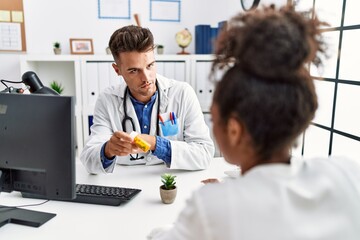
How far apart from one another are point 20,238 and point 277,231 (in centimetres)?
79

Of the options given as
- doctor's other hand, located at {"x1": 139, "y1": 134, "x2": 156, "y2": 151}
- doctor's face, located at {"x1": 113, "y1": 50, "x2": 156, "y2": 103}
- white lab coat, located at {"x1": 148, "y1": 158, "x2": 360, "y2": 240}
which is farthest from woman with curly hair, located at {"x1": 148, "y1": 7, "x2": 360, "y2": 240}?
doctor's face, located at {"x1": 113, "y1": 50, "x2": 156, "y2": 103}

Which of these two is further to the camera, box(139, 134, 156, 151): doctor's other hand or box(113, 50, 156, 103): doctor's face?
box(113, 50, 156, 103): doctor's face

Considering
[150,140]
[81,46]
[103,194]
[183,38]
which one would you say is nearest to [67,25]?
[81,46]

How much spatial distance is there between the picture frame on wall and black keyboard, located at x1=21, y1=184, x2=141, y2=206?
1783mm

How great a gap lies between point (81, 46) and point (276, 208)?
2.64 metres

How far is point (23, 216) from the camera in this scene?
3.77ft

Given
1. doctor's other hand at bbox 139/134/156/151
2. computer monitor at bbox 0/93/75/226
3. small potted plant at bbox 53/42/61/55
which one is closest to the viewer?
computer monitor at bbox 0/93/75/226

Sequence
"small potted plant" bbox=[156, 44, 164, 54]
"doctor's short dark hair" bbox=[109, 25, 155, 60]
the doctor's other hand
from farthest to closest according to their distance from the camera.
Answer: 1. "small potted plant" bbox=[156, 44, 164, 54]
2. "doctor's short dark hair" bbox=[109, 25, 155, 60]
3. the doctor's other hand

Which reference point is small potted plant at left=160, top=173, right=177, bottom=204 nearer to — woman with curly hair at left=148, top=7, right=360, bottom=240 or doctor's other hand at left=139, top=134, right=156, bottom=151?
doctor's other hand at left=139, top=134, right=156, bottom=151

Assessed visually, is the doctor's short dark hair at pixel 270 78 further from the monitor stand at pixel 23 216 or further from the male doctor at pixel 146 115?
the male doctor at pixel 146 115

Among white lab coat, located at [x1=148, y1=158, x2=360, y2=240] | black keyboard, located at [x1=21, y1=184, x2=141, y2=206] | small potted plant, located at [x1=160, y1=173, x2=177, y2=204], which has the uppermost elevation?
white lab coat, located at [x1=148, y1=158, x2=360, y2=240]

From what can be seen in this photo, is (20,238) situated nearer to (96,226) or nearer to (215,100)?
(96,226)

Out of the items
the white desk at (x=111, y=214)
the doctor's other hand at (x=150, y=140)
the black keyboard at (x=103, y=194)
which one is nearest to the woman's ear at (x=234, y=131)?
the white desk at (x=111, y=214)

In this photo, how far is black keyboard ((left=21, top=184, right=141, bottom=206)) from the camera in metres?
1.26
